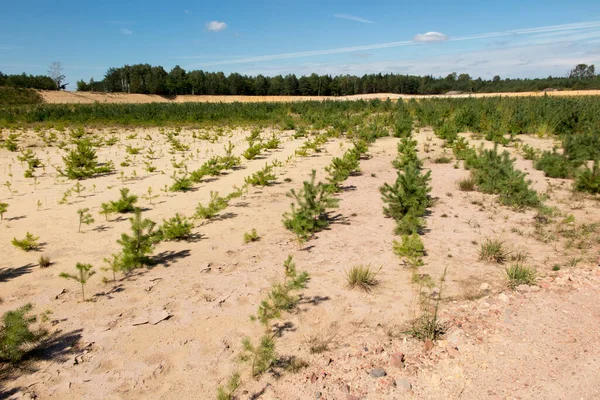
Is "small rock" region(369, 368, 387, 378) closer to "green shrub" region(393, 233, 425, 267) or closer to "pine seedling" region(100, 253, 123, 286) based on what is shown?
"green shrub" region(393, 233, 425, 267)

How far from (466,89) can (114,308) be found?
97968 millimetres

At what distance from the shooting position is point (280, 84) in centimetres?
8994

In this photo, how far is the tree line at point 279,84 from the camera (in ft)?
252

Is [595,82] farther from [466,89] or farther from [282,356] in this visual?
[282,356]

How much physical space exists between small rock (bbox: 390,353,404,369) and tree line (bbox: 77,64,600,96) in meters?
81.6

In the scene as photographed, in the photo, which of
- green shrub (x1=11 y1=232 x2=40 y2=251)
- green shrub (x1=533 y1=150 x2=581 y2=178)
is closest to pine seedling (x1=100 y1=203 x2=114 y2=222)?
green shrub (x1=11 y1=232 x2=40 y2=251)

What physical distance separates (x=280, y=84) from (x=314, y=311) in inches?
3592

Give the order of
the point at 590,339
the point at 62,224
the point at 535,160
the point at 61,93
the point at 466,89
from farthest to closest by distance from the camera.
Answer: the point at 466,89
the point at 61,93
the point at 535,160
the point at 62,224
the point at 590,339

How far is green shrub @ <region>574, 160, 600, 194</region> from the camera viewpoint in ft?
24.6

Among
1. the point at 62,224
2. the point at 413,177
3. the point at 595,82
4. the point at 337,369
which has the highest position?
the point at 595,82

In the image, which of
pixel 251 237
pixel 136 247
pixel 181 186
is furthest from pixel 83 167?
pixel 251 237

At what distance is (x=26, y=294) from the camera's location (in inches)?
163

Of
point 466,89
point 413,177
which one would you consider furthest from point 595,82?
point 413,177

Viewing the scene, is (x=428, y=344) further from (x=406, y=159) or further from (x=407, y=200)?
(x=406, y=159)
